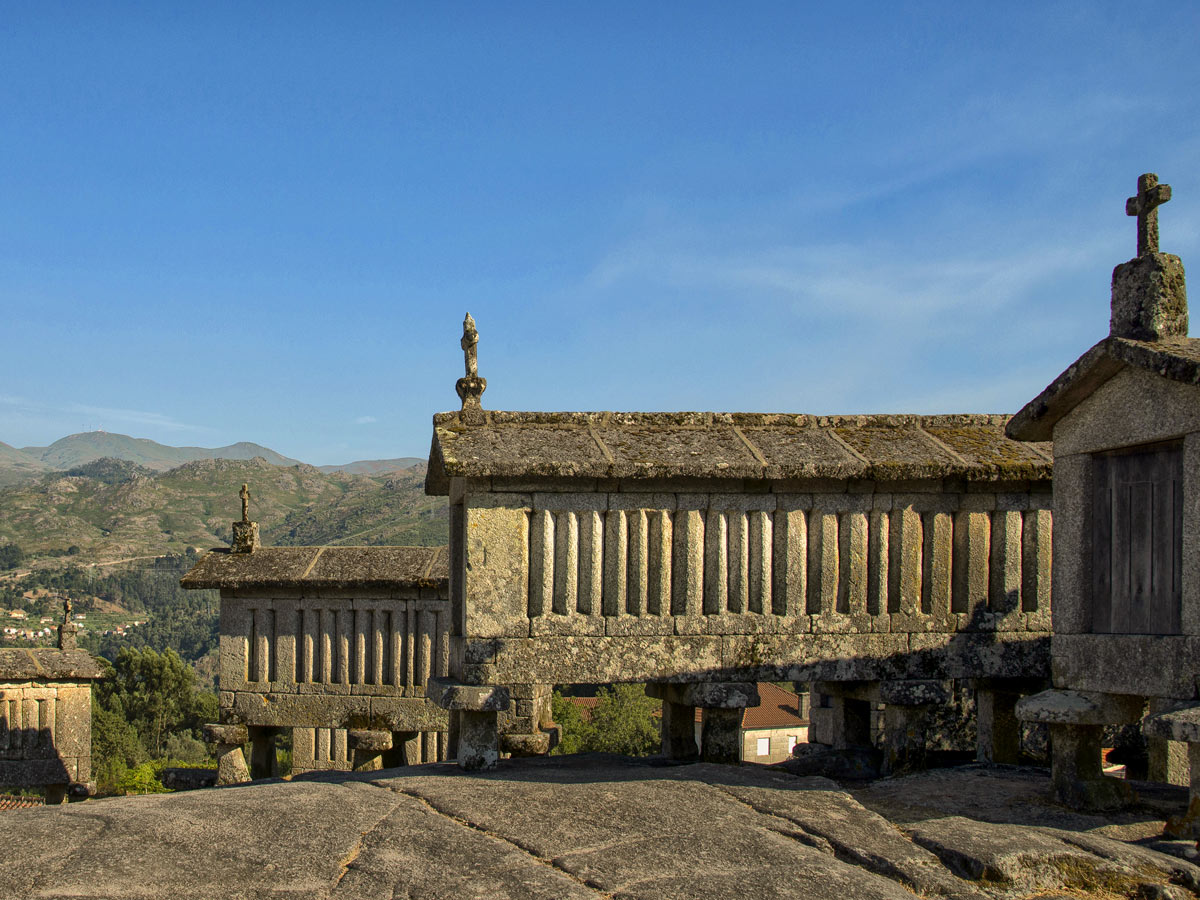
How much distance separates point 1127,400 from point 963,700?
4.30 m

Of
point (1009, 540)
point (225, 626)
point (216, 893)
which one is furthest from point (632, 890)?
point (225, 626)

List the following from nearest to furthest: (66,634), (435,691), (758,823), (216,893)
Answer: (216,893), (758,823), (435,691), (66,634)

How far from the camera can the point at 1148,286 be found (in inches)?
281

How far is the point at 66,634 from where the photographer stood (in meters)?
17.5

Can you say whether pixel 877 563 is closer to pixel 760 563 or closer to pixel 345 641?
pixel 760 563

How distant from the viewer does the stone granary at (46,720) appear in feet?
51.7

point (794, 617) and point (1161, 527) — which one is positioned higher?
point (1161, 527)

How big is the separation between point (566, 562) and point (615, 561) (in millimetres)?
399

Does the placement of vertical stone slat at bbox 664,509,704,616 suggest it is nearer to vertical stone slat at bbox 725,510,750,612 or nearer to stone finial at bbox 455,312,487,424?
vertical stone slat at bbox 725,510,750,612

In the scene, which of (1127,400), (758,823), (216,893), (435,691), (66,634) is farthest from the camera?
(66,634)

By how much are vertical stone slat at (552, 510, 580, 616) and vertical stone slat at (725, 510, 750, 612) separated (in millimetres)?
1255

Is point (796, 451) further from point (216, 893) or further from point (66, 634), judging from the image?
point (66, 634)

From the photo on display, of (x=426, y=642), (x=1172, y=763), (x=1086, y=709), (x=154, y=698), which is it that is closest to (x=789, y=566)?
(x=1086, y=709)

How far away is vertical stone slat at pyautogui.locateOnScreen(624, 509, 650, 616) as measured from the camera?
8477 mm
